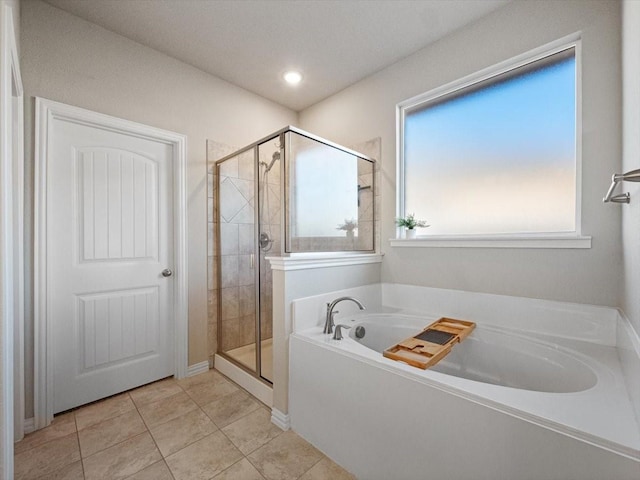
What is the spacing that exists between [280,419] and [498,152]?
7.47ft

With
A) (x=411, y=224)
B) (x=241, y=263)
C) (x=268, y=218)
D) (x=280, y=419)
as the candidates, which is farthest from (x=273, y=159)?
(x=280, y=419)

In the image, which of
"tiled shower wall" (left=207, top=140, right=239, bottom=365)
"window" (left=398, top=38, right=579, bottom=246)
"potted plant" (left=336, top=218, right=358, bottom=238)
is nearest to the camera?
"window" (left=398, top=38, right=579, bottom=246)

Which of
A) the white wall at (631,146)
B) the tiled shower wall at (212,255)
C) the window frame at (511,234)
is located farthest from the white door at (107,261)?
the white wall at (631,146)

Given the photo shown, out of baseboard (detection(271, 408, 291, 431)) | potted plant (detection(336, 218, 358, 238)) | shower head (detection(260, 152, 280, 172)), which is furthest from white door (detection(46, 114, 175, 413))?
potted plant (detection(336, 218, 358, 238))

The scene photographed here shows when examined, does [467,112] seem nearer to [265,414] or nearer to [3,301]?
[265,414]

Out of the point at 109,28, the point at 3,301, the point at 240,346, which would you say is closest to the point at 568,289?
the point at 240,346

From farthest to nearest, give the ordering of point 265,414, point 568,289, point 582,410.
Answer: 1. point 265,414
2. point 568,289
3. point 582,410

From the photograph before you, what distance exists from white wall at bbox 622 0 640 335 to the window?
0.29 m

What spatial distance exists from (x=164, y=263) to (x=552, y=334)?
273 centimetres

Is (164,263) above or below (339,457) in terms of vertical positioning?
above

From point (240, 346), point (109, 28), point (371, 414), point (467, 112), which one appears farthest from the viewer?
point (240, 346)

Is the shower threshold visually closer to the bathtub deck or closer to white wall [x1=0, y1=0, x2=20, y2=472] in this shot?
the bathtub deck

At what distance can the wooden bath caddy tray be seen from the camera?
1.31 m

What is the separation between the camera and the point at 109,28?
200 centimetres
